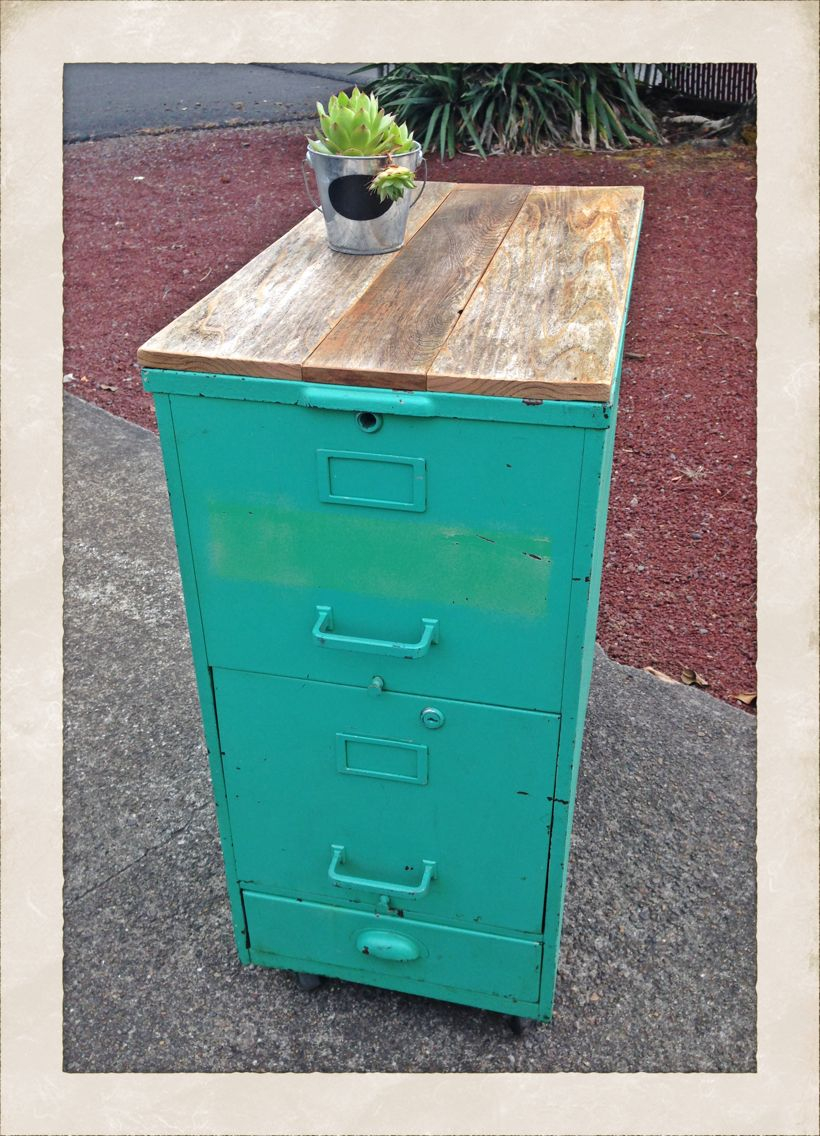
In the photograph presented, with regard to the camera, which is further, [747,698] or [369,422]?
[747,698]

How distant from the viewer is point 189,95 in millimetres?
9820

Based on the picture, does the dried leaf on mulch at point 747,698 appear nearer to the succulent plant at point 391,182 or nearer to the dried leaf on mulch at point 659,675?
the dried leaf on mulch at point 659,675

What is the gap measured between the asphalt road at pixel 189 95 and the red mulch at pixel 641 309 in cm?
45

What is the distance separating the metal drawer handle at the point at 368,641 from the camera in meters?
1.63

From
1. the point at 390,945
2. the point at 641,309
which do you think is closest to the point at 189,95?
the point at 641,309

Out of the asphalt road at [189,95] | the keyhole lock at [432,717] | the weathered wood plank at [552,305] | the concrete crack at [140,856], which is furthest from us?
the asphalt road at [189,95]

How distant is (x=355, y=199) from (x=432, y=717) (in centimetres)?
105

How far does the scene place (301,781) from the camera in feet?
6.31

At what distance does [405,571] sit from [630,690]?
5.58ft

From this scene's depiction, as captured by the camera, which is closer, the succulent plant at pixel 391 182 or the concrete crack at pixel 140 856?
the succulent plant at pixel 391 182

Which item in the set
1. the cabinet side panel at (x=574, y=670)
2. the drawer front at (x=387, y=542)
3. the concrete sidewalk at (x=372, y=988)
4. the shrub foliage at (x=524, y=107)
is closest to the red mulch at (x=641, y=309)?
the shrub foliage at (x=524, y=107)

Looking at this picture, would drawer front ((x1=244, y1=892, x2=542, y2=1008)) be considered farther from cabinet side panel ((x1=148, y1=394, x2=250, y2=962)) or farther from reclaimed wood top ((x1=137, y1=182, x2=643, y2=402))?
reclaimed wood top ((x1=137, y1=182, x2=643, y2=402))

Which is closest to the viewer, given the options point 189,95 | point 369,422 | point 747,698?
point 369,422

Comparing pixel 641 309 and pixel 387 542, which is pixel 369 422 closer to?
pixel 387 542
